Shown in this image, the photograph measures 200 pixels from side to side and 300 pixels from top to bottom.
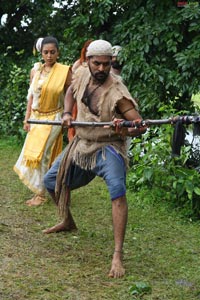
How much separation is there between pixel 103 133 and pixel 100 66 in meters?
0.50

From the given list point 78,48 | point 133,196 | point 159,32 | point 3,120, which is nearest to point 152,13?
point 159,32

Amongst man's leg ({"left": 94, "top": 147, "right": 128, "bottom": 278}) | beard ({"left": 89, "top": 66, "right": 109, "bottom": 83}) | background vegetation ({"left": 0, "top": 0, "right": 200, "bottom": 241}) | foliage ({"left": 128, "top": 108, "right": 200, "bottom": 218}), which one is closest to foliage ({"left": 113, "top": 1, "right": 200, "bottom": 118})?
background vegetation ({"left": 0, "top": 0, "right": 200, "bottom": 241})

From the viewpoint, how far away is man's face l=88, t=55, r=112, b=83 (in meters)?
4.86

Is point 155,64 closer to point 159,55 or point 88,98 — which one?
point 159,55

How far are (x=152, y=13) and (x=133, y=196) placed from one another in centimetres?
243

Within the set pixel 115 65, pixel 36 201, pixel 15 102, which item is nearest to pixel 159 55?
pixel 115 65

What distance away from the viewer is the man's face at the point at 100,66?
4859 mm

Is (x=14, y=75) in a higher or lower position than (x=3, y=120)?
higher

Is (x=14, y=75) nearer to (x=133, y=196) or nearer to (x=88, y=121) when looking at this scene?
(x=133, y=196)

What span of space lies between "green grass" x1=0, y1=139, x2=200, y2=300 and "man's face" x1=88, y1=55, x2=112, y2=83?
140cm

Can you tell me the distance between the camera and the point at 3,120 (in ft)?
38.7

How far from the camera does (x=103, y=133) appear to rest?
4984 millimetres

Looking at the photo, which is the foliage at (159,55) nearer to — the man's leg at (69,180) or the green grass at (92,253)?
the green grass at (92,253)

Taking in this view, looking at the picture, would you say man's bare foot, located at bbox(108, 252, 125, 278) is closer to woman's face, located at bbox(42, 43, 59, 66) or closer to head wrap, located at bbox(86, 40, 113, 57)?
head wrap, located at bbox(86, 40, 113, 57)
